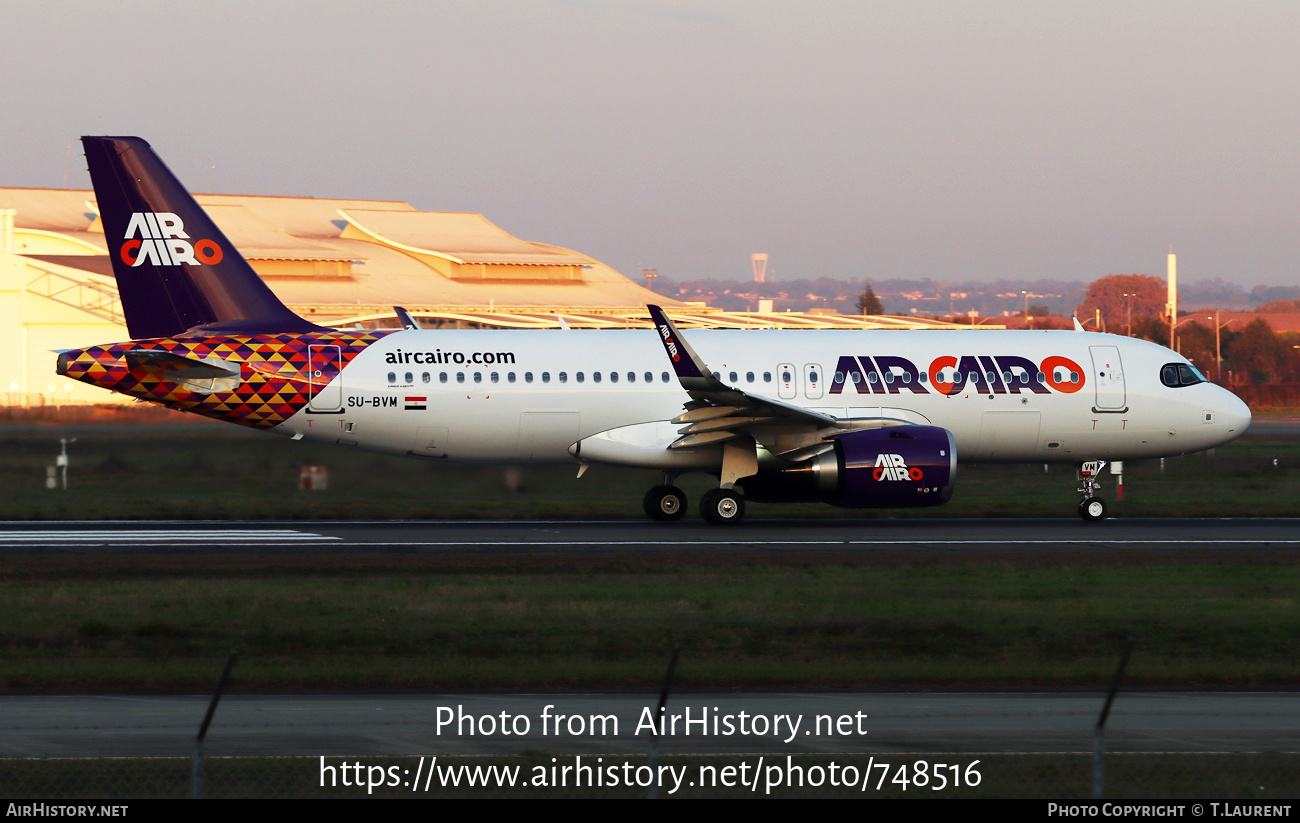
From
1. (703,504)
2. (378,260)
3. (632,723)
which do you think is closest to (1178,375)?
(703,504)

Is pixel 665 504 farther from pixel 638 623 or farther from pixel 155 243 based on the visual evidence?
pixel 638 623

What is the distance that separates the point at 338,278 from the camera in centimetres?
9819

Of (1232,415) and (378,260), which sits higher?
(378,260)

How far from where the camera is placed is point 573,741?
1127 cm

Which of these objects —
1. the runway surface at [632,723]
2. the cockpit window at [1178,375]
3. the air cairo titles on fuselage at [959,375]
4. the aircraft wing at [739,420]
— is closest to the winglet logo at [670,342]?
the aircraft wing at [739,420]

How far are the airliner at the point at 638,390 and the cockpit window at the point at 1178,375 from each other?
0.20 feet

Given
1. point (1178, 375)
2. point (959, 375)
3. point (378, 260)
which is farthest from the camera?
point (378, 260)

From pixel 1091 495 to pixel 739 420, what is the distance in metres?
8.14

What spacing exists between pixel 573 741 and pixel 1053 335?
22693mm

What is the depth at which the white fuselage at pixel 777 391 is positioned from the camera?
2877 centimetres

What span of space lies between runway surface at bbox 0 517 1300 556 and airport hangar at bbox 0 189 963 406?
30732 mm

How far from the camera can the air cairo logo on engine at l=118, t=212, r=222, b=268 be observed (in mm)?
28844

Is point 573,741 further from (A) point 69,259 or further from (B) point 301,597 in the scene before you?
(A) point 69,259
